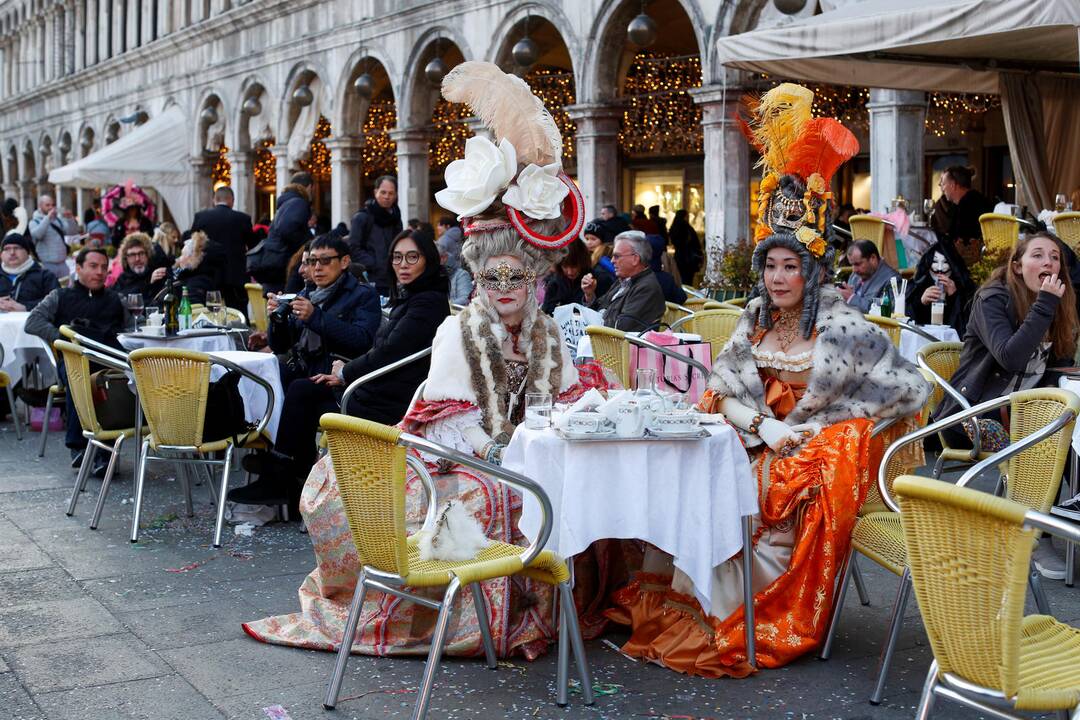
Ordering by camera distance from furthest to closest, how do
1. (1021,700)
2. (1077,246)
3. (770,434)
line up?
(1077,246) → (770,434) → (1021,700)

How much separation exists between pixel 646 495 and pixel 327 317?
10.2 feet

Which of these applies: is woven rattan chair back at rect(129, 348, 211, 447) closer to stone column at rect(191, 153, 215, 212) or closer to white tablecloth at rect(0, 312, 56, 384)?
white tablecloth at rect(0, 312, 56, 384)

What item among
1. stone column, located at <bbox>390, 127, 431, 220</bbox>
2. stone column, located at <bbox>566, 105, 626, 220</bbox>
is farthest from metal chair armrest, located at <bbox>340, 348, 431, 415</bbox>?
stone column, located at <bbox>390, 127, 431, 220</bbox>

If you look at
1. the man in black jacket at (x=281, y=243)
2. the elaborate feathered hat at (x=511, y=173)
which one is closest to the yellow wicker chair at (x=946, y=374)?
the elaborate feathered hat at (x=511, y=173)

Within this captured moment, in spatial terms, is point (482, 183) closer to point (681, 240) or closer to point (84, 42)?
point (681, 240)

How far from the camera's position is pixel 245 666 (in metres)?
4.54

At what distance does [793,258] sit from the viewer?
4.98 metres

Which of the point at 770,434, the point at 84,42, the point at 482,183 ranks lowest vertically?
the point at 770,434

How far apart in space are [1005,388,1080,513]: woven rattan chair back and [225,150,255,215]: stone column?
24002 mm

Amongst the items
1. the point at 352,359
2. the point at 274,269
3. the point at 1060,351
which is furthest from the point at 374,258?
the point at 1060,351

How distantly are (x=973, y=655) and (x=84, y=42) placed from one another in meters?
43.1

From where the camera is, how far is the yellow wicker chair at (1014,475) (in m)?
4.11

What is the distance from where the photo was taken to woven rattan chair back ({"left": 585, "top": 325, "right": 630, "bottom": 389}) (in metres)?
6.99

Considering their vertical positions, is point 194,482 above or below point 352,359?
below
